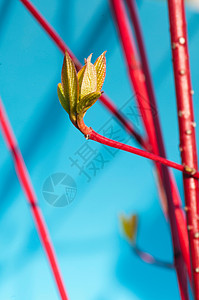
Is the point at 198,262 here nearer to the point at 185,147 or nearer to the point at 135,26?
the point at 185,147

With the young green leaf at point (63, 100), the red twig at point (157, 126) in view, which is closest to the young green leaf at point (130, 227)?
the red twig at point (157, 126)

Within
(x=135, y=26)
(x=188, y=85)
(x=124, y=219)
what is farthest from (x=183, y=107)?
(x=124, y=219)

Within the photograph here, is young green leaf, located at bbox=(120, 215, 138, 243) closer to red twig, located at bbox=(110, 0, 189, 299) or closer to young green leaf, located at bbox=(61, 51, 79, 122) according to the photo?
red twig, located at bbox=(110, 0, 189, 299)

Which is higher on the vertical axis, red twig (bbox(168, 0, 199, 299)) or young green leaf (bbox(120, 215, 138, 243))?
red twig (bbox(168, 0, 199, 299))

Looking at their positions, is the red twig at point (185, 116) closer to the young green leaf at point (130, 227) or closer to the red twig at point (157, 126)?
the red twig at point (157, 126)

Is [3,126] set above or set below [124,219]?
above

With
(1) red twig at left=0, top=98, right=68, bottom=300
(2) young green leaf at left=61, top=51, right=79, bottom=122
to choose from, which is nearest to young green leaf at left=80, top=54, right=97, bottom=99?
(2) young green leaf at left=61, top=51, right=79, bottom=122

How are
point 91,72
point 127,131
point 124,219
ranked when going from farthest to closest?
point 124,219 → point 127,131 → point 91,72

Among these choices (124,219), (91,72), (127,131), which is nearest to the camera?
(91,72)
